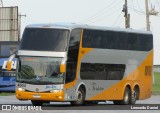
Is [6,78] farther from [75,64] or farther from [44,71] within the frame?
[44,71]

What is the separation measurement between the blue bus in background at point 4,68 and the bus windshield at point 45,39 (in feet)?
44.5

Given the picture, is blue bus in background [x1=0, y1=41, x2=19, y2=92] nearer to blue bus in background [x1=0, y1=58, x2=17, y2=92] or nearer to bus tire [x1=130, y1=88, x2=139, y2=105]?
blue bus in background [x1=0, y1=58, x2=17, y2=92]

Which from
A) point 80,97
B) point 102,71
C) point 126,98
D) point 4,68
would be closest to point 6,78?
point 4,68

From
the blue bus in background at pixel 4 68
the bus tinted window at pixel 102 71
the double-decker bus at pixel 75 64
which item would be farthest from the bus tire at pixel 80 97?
the blue bus in background at pixel 4 68

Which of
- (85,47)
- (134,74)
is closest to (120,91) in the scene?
(134,74)

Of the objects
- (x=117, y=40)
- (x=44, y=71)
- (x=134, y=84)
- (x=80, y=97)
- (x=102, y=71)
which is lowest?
(x=80, y=97)

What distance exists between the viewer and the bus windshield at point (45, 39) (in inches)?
1081

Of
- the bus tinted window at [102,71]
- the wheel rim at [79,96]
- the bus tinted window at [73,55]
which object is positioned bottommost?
the wheel rim at [79,96]

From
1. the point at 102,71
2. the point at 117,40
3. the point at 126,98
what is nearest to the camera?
the point at 102,71

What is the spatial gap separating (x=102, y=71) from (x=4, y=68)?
1365 centimetres

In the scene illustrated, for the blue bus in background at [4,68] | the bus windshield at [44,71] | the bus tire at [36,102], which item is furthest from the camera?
the blue bus in background at [4,68]

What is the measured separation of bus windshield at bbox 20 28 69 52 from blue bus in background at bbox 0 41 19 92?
1357 cm

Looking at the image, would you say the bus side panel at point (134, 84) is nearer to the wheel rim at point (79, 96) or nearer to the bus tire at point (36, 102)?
the wheel rim at point (79, 96)

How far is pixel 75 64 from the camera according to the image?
28000 mm
